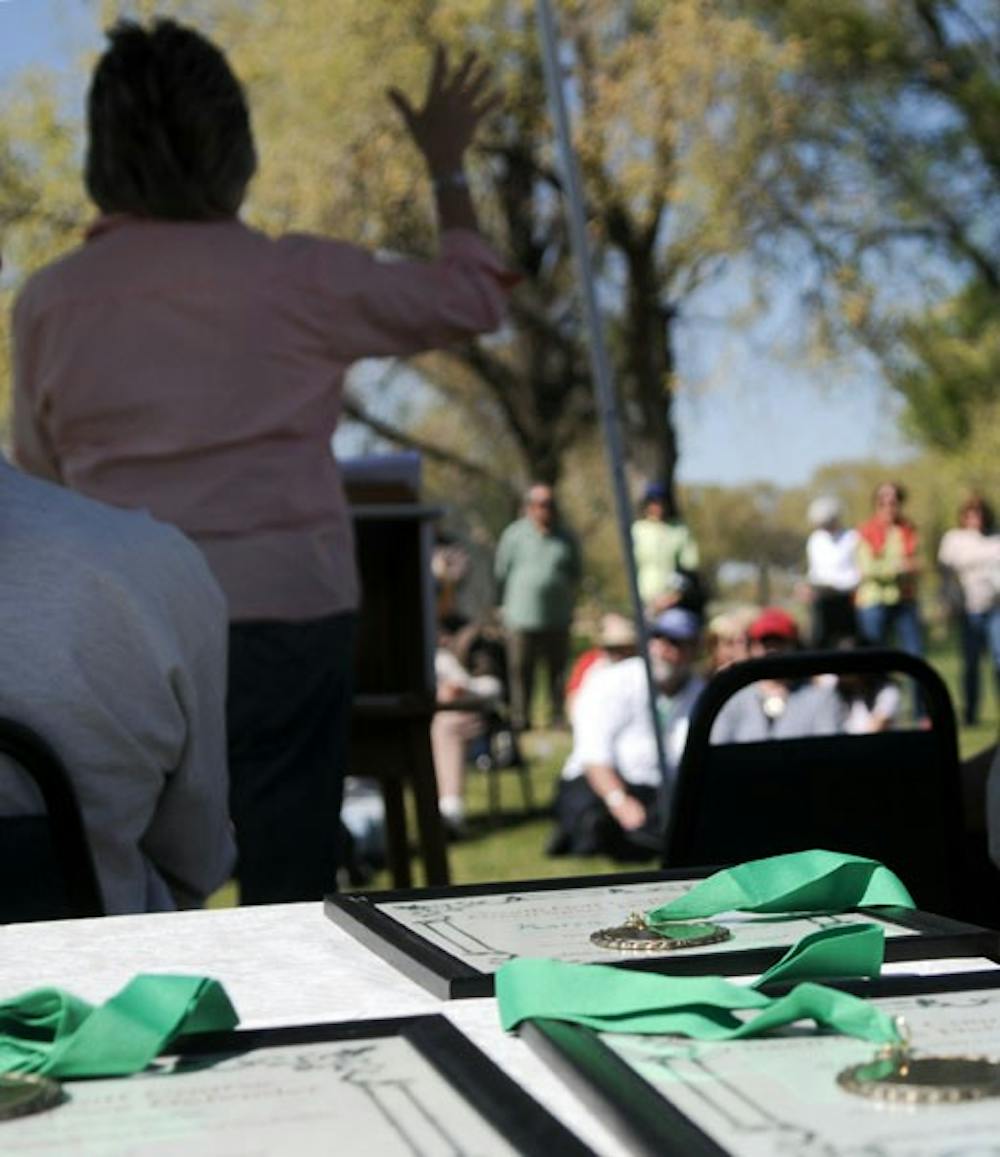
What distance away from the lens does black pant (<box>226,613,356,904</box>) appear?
3186 millimetres

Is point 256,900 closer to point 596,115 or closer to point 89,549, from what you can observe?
point 89,549

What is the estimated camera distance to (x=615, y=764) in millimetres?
8242

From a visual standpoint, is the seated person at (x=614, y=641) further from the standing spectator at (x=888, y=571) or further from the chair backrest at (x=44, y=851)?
the chair backrest at (x=44, y=851)

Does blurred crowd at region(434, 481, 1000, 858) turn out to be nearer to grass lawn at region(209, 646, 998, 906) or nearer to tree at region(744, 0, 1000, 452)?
grass lawn at region(209, 646, 998, 906)

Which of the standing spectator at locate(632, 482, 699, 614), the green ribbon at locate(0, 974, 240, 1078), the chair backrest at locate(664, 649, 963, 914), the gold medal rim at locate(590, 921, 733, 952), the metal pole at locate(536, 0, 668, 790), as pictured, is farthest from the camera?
the standing spectator at locate(632, 482, 699, 614)

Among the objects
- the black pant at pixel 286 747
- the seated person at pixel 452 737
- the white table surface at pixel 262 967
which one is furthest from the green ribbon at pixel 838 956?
the seated person at pixel 452 737

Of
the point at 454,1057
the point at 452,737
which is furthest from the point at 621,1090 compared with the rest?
the point at 452,737

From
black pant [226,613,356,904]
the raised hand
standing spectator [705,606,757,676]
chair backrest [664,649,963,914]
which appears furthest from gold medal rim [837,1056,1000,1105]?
standing spectator [705,606,757,676]

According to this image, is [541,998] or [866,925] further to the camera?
[866,925]

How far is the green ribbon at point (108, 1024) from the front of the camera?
2.90 ft

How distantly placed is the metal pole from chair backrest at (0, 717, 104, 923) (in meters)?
2.76

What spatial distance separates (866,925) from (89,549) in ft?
3.03

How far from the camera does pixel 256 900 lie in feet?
10.7

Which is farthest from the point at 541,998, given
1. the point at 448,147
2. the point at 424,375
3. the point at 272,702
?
the point at 424,375
